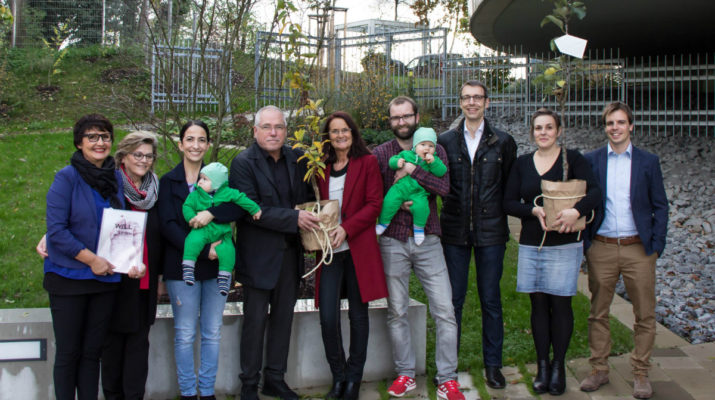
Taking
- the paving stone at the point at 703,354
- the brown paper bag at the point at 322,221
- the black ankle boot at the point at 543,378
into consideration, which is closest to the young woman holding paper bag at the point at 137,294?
the brown paper bag at the point at 322,221

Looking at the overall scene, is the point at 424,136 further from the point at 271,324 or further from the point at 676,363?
the point at 676,363

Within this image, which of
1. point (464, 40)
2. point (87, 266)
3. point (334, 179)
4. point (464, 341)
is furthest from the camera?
point (464, 40)

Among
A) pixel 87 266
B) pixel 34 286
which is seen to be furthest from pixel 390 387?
pixel 34 286

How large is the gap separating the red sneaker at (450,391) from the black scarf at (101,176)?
2.54 m

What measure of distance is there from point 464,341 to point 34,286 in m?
4.26

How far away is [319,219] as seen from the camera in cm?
394

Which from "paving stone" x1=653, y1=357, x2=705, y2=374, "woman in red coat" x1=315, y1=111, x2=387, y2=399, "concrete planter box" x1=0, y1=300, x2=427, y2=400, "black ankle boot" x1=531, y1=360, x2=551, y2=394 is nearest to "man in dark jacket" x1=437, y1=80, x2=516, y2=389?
"black ankle boot" x1=531, y1=360, x2=551, y2=394

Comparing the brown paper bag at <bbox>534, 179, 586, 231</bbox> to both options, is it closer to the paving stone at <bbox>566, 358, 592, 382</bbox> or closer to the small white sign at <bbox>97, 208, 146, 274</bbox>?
the paving stone at <bbox>566, 358, 592, 382</bbox>

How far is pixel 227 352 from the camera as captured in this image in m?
4.30

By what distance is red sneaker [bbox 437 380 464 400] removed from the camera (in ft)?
13.7

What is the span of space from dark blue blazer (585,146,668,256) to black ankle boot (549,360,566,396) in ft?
3.48

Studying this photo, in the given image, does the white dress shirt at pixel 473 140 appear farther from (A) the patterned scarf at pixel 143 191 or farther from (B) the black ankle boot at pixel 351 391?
(A) the patterned scarf at pixel 143 191

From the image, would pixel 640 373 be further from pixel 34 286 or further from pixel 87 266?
pixel 34 286

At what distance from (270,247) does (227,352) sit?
0.92 m
